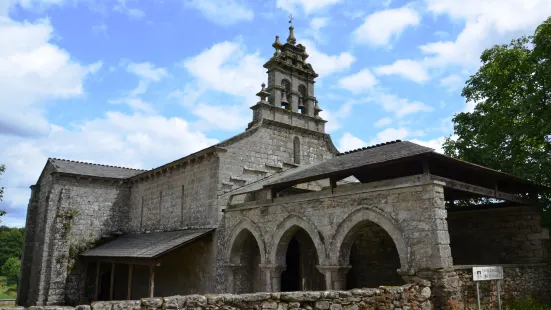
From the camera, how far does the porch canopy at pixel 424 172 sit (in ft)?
32.4

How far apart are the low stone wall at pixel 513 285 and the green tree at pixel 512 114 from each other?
2.18 m

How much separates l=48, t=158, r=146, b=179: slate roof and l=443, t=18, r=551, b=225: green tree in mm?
15993

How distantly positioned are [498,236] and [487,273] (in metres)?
4.20

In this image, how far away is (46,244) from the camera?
1933 centimetres

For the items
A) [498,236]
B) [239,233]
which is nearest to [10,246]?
[239,233]

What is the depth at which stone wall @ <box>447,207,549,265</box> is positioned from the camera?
12.3 meters

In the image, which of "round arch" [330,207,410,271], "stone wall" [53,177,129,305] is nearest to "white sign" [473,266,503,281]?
"round arch" [330,207,410,271]

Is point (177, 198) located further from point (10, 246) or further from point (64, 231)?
point (10, 246)

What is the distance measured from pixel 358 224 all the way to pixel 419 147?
8.21ft

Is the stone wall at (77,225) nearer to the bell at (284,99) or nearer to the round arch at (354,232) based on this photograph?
the bell at (284,99)

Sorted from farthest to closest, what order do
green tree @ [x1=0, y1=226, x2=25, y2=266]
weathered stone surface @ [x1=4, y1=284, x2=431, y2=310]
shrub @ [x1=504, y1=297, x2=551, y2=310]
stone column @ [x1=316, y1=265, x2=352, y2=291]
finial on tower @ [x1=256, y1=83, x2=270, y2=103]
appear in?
green tree @ [x1=0, y1=226, x2=25, y2=266]
finial on tower @ [x1=256, y1=83, x2=270, y2=103]
stone column @ [x1=316, y1=265, x2=352, y2=291]
shrub @ [x1=504, y1=297, x2=551, y2=310]
weathered stone surface @ [x1=4, y1=284, x2=431, y2=310]

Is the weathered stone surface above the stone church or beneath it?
beneath

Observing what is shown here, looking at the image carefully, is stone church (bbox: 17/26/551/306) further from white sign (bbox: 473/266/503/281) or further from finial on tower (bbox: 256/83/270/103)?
white sign (bbox: 473/266/503/281)

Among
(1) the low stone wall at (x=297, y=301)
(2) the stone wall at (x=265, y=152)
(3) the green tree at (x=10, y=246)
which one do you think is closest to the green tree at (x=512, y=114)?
(2) the stone wall at (x=265, y=152)
